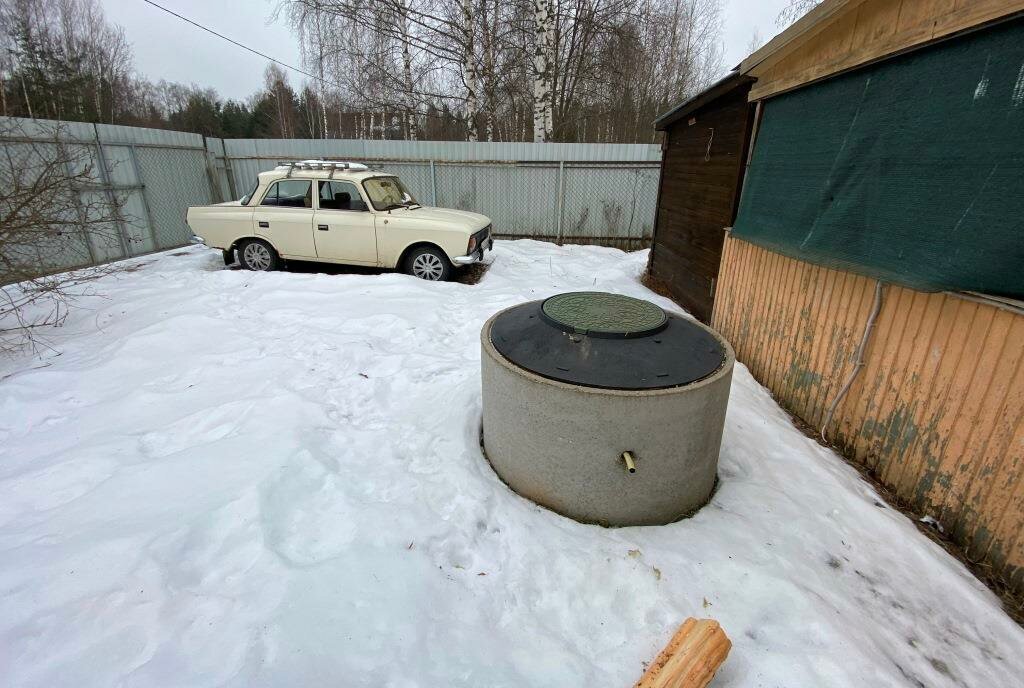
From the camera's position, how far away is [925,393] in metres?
2.80

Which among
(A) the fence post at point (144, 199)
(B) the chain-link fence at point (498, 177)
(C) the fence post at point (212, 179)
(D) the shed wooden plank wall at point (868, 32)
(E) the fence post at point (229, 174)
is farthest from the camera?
(E) the fence post at point (229, 174)

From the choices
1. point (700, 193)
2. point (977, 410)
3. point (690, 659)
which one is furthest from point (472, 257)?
point (690, 659)

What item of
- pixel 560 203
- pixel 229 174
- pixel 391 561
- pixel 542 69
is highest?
pixel 542 69

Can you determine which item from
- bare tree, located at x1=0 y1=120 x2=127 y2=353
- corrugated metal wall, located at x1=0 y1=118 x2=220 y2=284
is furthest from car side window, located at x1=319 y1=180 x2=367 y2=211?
corrugated metal wall, located at x1=0 y1=118 x2=220 y2=284

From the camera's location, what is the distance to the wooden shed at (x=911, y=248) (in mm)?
2322

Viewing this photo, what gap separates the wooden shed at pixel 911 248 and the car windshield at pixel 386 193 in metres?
5.50

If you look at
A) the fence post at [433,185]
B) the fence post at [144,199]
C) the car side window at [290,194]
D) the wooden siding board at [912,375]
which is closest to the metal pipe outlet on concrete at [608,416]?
the wooden siding board at [912,375]

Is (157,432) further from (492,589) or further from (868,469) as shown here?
(868,469)

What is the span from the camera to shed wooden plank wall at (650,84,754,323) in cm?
532

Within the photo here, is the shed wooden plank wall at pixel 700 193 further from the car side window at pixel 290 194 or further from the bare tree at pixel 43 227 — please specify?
the bare tree at pixel 43 227

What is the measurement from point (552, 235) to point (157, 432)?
9785 mm

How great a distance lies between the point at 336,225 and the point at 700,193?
5.47m

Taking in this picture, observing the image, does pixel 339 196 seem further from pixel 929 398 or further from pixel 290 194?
pixel 929 398

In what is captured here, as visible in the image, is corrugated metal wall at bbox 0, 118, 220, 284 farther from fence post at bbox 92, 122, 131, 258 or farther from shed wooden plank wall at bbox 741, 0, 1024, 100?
shed wooden plank wall at bbox 741, 0, 1024, 100
